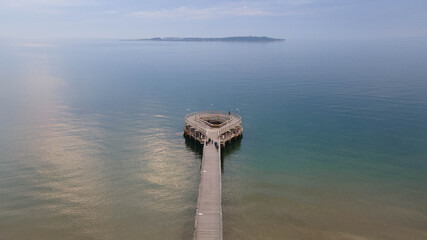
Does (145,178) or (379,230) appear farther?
(145,178)

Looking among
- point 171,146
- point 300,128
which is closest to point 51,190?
point 171,146

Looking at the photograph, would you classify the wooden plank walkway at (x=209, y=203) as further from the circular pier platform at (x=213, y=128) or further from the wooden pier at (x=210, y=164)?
the circular pier platform at (x=213, y=128)

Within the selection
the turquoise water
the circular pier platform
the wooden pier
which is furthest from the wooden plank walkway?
the circular pier platform

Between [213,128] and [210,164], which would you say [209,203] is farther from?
[213,128]

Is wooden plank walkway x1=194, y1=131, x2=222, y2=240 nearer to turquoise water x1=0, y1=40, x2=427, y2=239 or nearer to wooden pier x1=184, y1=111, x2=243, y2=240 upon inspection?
wooden pier x1=184, y1=111, x2=243, y2=240

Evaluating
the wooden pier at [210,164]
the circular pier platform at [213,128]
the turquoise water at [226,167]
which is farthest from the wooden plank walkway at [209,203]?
the circular pier platform at [213,128]

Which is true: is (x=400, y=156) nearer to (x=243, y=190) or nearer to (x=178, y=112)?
(x=243, y=190)
